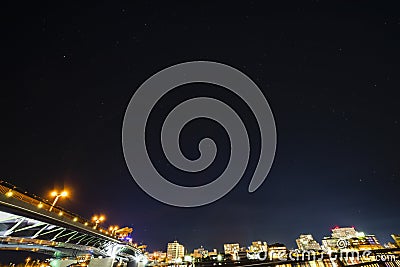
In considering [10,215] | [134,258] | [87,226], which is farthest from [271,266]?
[134,258]

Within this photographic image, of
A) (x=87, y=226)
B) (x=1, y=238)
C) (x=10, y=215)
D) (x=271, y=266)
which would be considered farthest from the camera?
(x=87, y=226)

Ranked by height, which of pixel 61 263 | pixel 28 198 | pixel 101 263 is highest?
pixel 28 198

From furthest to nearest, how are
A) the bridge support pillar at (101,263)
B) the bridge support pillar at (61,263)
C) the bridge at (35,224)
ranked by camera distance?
1. the bridge support pillar at (101,263)
2. the bridge support pillar at (61,263)
3. the bridge at (35,224)

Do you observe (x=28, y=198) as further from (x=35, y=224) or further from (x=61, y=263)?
(x=61, y=263)

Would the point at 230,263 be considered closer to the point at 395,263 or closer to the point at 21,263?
the point at 395,263

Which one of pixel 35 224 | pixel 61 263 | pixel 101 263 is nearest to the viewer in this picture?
pixel 35 224

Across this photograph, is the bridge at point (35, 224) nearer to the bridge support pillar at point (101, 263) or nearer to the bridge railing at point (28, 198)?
the bridge railing at point (28, 198)

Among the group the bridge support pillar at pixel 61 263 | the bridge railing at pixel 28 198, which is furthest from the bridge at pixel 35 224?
the bridge support pillar at pixel 61 263

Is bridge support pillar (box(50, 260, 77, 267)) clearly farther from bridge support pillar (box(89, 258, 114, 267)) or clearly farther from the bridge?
bridge support pillar (box(89, 258, 114, 267))

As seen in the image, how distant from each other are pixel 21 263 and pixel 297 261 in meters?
83.9

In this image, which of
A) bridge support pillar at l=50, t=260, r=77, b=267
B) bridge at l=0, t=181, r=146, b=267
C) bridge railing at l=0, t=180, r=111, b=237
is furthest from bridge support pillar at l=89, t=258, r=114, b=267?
bridge railing at l=0, t=180, r=111, b=237

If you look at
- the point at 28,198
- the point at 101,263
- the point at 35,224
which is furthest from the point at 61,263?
the point at 28,198

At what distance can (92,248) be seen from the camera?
35.3 meters

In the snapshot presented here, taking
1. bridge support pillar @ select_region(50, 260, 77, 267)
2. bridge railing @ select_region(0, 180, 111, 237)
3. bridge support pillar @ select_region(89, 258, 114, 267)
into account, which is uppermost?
bridge railing @ select_region(0, 180, 111, 237)
